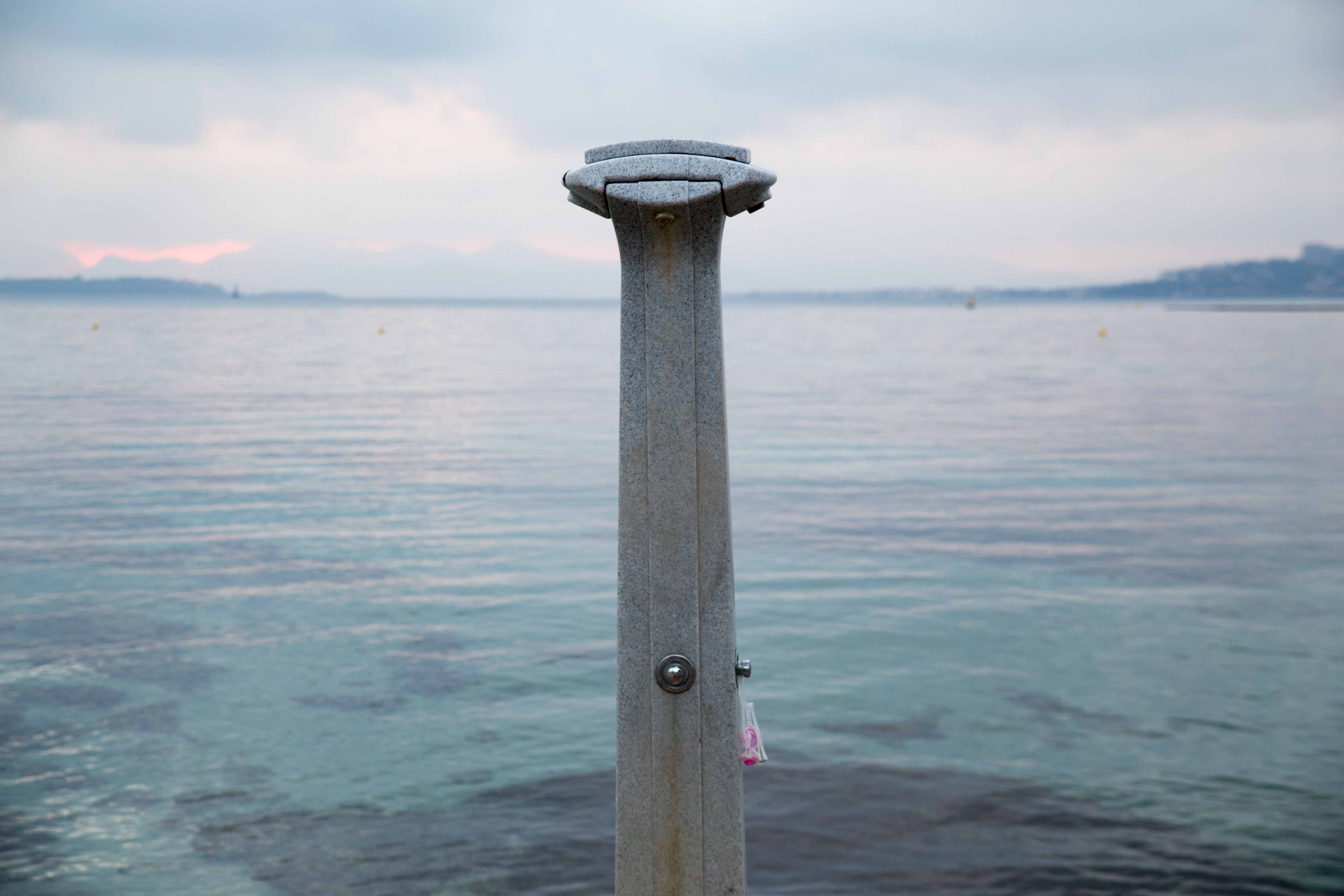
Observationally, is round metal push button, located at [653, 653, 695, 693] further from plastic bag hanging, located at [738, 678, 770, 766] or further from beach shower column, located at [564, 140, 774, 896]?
plastic bag hanging, located at [738, 678, 770, 766]

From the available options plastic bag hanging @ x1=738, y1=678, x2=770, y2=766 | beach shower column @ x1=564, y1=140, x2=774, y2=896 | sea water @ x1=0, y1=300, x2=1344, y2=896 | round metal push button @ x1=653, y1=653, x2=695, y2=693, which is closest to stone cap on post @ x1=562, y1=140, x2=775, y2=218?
beach shower column @ x1=564, y1=140, x2=774, y2=896

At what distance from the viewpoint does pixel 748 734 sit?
127 inches

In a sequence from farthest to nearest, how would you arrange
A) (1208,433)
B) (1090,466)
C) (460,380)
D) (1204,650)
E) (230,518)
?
(460,380), (1208,433), (1090,466), (230,518), (1204,650)

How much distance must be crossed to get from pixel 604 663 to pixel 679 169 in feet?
23.6

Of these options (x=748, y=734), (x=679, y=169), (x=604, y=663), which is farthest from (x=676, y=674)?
(x=604, y=663)

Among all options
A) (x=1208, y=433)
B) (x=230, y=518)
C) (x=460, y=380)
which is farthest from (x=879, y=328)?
(x=230, y=518)

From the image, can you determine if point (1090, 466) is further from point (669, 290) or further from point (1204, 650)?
point (669, 290)

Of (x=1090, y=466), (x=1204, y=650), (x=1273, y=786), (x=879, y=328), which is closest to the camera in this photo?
(x=1273, y=786)

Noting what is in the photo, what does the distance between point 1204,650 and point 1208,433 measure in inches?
742

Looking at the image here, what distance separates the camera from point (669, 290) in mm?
3049

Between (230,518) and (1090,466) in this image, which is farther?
(1090,466)

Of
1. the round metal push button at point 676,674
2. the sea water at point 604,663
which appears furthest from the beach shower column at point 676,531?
the sea water at point 604,663

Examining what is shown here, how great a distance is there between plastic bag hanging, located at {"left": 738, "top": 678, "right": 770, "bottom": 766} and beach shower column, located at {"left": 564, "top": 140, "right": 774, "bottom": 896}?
2.2 inches

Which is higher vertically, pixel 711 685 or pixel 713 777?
pixel 711 685
